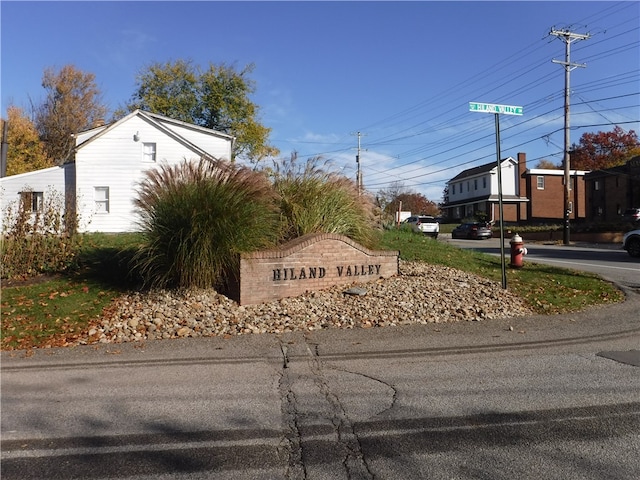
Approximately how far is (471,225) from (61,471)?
40.5 metres

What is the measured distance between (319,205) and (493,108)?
4012 millimetres

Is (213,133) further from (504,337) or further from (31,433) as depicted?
(31,433)

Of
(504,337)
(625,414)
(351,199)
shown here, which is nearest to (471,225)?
(351,199)

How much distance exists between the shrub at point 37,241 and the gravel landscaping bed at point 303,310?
2.86m

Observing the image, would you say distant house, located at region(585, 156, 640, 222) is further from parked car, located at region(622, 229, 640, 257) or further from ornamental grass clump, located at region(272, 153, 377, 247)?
ornamental grass clump, located at region(272, 153, 377, 247)

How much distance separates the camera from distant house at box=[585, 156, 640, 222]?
45.1m

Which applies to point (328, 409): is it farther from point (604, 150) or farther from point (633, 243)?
point (604, 150)

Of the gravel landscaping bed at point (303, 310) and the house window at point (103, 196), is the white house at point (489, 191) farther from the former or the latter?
the gravel landscaping bed at point (303, 310)

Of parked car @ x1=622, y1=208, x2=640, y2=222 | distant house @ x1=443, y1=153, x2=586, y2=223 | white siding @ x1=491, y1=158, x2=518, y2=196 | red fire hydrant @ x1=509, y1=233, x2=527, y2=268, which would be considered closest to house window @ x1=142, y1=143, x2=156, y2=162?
red fire hydrant @ x1=509, y1=233, x2=527, y2=268

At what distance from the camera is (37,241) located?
37.2 ft

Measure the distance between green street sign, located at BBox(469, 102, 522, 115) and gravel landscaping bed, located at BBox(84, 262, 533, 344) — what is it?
3500 mm

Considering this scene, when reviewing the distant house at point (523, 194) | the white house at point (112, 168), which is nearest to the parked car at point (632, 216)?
the distant house at point (523, 194)

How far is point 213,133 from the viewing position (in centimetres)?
3091

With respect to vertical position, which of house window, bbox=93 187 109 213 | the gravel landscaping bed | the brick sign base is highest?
house window, bbox=93 187 109 213
